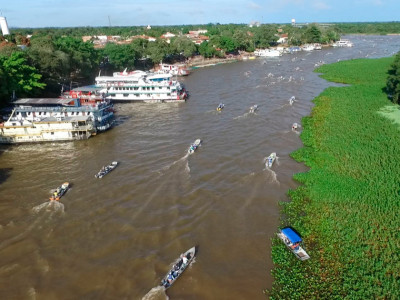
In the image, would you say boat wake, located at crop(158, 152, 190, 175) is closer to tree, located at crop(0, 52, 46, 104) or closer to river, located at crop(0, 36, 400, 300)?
river, located at crop(0, 36, 400, 300)

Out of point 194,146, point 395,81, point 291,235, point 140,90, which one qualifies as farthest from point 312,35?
point 291,235

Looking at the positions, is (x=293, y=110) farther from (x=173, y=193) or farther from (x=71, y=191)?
(x=71, y=191)

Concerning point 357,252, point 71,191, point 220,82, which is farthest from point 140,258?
point 220,82

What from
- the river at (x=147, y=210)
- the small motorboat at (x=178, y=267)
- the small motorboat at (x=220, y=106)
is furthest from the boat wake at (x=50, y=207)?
the small motorboat at (x=220, y=106)

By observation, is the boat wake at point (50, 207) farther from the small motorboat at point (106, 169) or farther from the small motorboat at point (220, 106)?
the small motorboat at point (220, 106)

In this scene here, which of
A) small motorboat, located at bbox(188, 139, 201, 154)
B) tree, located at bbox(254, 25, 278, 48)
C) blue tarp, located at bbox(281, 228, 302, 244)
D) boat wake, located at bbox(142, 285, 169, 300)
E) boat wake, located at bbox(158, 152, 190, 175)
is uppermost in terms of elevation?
tree, located at bbox(254, 25, 278, 48)

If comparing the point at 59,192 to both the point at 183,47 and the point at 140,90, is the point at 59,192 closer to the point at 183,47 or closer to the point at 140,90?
the point at 140,90

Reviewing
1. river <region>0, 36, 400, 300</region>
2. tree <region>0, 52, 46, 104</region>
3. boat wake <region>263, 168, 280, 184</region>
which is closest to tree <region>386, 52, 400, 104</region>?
river <region>0, 36, 400, 300</region>

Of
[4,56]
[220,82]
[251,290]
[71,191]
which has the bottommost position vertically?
[251,290]
